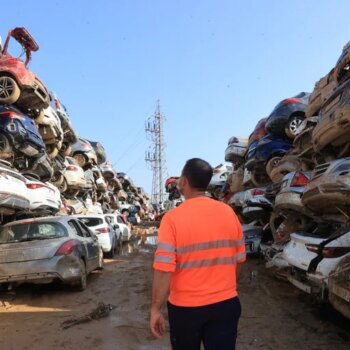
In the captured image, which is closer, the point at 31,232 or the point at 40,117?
the point at 31,232

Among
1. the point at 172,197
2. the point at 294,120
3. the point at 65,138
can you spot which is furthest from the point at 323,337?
the point at 172,197

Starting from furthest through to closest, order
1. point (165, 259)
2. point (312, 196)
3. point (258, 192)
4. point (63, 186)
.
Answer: point (63, 186), point (258, 192), point (312, 196), point (165, 259)

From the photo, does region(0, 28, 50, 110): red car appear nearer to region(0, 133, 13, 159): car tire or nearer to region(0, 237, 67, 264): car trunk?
region(0, 133, 13, 159): car tire

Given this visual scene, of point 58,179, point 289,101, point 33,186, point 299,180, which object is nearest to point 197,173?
point 299,180

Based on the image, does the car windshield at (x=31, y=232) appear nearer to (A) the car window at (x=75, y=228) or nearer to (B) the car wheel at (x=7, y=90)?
(A) the car window at (x=75, y=228)

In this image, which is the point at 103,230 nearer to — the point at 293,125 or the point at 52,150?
the point at 52,150

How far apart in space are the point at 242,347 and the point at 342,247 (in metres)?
1.52

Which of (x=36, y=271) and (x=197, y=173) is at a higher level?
(x=197, y=173)

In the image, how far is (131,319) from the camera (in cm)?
600

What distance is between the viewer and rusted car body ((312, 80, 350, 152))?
645cm

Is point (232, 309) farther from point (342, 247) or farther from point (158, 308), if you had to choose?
point (342, 247)

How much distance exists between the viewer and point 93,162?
2127 centimetres

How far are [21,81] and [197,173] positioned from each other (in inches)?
426

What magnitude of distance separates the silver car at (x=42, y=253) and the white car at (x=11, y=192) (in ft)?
1.19
